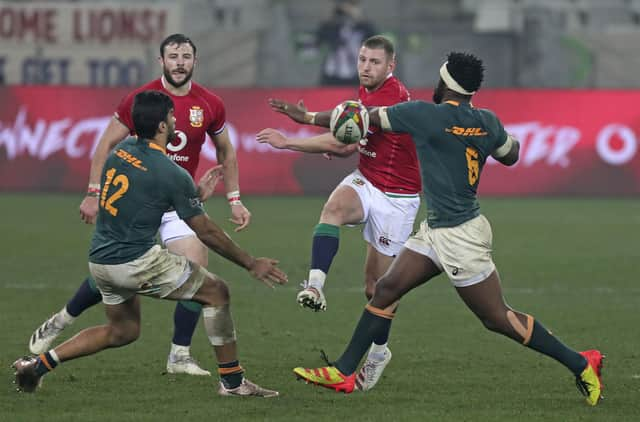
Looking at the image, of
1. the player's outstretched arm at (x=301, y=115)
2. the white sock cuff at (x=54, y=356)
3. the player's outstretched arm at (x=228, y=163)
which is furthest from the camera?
the player's outstretched arm at (x=228, y=163)

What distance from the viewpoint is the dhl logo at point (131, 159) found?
806 cm

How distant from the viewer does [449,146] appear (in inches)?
327

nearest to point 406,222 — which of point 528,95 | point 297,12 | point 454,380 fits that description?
point 454,380

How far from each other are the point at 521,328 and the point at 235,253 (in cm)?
186

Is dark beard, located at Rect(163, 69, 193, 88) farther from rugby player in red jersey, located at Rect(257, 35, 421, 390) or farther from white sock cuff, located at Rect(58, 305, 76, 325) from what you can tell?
white sock cuff, located at Rect(58, 305, 76, 325)

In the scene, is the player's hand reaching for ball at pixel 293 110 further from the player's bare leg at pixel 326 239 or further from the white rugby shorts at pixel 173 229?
the white rugby shorts at pixel 173 229

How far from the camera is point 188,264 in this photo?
8.34 meters

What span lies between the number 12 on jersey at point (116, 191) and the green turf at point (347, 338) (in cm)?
123

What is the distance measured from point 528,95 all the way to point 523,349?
50.7 feet

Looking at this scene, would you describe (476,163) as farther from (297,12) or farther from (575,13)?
(575,13)

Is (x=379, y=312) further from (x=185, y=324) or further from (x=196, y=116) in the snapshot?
(x=196, y=116)

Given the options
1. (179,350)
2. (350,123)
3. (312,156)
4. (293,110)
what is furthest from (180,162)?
(312,156)

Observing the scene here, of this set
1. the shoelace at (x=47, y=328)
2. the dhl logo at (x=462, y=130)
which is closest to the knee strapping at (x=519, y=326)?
the dhl logo at (x=462, y=130)

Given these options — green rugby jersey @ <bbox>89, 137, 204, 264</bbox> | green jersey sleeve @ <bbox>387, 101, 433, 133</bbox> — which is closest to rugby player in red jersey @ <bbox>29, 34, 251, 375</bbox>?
green rugby jersey @ <bbox>89, 137, 204, 264</bbox>
